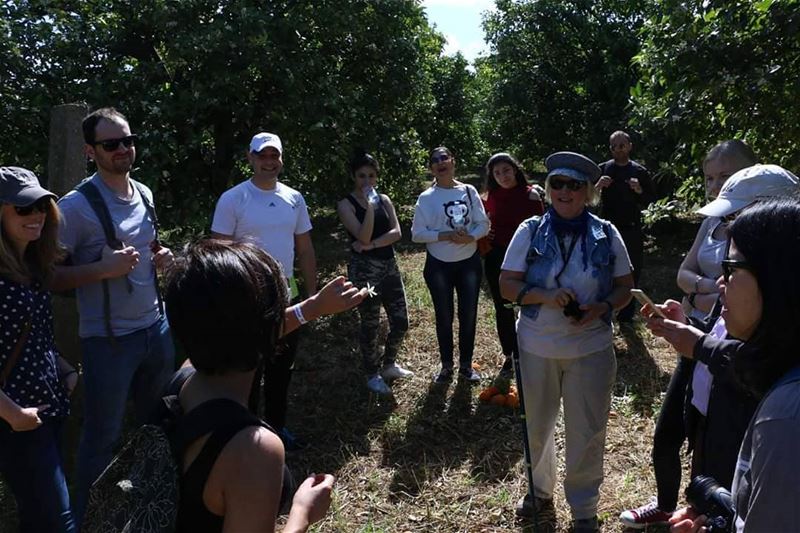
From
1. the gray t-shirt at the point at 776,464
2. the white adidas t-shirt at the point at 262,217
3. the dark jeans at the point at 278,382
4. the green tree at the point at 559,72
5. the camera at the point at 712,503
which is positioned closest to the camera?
the gray t-shirt at the point at 776,464

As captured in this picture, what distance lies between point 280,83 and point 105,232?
13.7 feet

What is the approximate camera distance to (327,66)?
7543mm

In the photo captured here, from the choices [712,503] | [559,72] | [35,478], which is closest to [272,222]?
[35,478]

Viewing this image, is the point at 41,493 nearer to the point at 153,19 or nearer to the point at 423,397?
the point at 423,397

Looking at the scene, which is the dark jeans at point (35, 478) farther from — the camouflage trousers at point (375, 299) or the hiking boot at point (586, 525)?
the camouflage trousers at point (375, 299)

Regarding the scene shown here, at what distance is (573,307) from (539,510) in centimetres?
122

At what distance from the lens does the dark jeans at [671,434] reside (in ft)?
10.3

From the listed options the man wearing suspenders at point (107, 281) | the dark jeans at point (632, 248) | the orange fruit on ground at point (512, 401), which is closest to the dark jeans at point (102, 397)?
the man wearing suspenders at point (107, 281)

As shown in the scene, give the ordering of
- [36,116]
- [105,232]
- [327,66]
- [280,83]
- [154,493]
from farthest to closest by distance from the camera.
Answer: [327,66]
[280,83]
[36,116]
[105,232]
[154,493]

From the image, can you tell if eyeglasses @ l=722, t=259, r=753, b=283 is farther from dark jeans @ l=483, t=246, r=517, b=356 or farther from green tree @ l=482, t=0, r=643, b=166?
green tree @ l=482, t=0, r=643, b=166

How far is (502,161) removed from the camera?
5.56 m

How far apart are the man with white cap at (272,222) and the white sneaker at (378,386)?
1.06m

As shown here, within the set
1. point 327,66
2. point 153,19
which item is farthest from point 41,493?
point 327,66

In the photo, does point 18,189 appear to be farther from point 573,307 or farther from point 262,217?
point 573,307
